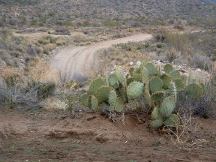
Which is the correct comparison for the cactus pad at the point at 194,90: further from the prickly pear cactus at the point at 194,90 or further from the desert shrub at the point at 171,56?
the desert shrub at the point at 171,56

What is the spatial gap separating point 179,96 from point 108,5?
78.5m

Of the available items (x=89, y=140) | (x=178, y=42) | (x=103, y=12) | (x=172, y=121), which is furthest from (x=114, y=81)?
(x=103, y=12)

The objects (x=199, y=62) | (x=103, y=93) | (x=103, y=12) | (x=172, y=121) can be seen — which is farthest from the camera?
(x=103, y=12)

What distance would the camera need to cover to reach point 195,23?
7656cm

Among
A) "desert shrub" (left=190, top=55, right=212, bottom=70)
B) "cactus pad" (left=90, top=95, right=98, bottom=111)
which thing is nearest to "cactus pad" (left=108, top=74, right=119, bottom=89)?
"cactus pad" (left=90, top=95, right=98, bottom=111)

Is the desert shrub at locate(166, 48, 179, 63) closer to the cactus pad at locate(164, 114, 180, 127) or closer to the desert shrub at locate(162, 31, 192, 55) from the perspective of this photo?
the desert shrub at locate(162, 31, 192, 55)

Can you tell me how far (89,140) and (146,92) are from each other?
4.89ft

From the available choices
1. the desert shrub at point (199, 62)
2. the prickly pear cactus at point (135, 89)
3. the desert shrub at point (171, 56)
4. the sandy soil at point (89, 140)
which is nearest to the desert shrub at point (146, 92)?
the prickly pear cactus at point (135, 89)

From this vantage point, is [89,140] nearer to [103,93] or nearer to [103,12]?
[103,93]

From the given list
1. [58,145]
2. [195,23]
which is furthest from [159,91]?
[195,23]

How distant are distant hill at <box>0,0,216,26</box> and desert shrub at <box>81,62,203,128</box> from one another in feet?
164

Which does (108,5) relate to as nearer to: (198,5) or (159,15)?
(159,15)

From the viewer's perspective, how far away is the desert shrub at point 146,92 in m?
10.3

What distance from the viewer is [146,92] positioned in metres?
10.6
